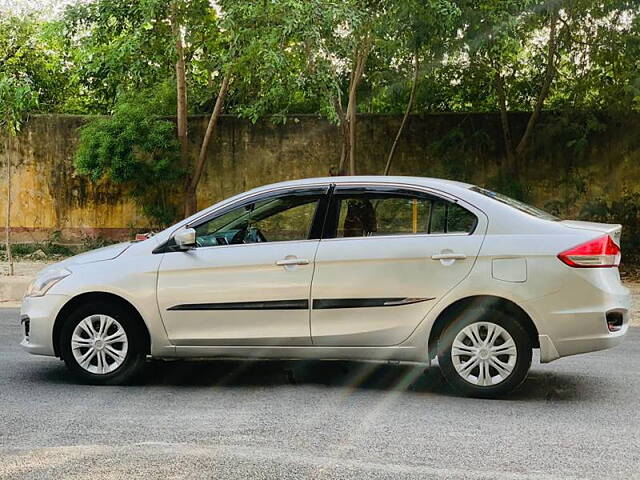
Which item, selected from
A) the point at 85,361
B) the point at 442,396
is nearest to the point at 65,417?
the point at 85,361

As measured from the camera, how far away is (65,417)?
20.6 feet

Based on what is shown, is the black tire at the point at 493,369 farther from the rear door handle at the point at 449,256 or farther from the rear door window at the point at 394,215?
the rear door window at the point at 394,215

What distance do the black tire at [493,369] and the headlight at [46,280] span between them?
9.80ft

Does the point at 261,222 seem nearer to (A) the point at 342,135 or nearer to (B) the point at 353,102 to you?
(B) the point at 353,102

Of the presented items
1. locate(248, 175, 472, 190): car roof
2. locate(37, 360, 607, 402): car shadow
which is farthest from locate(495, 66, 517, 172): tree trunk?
locate(248, 175, 472, 190): car roof

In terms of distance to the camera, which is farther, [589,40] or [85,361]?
[589,40]

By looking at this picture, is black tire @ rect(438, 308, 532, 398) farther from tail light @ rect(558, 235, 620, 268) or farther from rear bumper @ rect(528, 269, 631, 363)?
tail light @ rect(558, 235, 620, 268)

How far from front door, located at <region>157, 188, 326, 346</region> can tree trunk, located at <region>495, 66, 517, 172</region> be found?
1210 centimetres

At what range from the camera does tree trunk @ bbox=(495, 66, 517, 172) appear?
61.2ft

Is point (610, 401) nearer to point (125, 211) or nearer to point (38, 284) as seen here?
point (38, 284)

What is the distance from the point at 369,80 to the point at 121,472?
47.6ft

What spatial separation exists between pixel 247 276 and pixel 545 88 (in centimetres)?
1217

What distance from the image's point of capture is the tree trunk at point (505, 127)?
18656 millimetres

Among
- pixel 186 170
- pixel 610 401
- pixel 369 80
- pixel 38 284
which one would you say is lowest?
pixel 610 401
